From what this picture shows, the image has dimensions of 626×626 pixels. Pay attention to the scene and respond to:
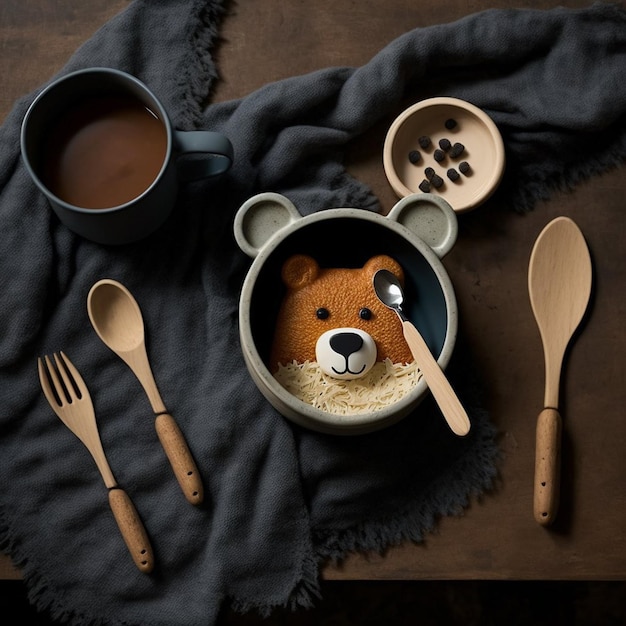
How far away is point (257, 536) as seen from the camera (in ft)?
2.76

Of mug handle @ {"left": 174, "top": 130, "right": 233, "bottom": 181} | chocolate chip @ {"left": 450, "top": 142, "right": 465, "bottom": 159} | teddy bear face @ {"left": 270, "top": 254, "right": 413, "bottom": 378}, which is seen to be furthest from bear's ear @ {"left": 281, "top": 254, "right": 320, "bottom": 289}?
chocolate chip @ {"left": 450, "top": 142, "right": 465, "bottom": 159}

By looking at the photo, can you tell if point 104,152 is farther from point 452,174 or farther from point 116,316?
point 452,174

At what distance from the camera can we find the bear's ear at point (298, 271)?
0.82 metres

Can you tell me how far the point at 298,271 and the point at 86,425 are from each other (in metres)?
0.29

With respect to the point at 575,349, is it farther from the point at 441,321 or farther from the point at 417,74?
the point at 417,74

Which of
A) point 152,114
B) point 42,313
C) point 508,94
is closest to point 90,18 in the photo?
point 152,114

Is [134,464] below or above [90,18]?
below

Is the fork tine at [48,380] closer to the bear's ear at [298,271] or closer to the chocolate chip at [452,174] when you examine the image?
the bear's ear at [298,271]

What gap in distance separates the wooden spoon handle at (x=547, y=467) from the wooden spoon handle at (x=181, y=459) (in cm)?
37

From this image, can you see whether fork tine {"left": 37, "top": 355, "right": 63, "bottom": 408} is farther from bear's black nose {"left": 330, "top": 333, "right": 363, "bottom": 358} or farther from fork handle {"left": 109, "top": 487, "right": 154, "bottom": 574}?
bear's black nose {"left": 330, "top": 333, "right": 363, "bottom": 358}

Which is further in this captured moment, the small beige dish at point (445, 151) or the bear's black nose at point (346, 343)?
the small beige dish at point (445, 151)

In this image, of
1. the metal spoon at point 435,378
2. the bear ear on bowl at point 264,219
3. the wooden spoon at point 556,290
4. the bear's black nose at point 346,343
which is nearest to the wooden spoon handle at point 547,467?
the wooden spoon at point 556,290

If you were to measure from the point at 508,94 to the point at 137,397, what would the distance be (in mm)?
551

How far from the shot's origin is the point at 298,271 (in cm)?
82
